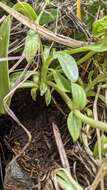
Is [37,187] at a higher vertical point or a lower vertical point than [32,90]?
lower

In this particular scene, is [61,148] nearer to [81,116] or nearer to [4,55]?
[81,116]

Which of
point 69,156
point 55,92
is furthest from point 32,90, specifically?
point 69,156

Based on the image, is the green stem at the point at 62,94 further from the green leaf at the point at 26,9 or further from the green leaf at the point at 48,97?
the green leaf at the point at 26,9

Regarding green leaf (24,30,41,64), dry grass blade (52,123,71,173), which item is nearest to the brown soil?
dry grass blade (52,123,71,173)

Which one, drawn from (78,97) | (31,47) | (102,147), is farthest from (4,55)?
(102,147)

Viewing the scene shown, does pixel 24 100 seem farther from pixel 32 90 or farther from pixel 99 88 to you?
pixel 99 88

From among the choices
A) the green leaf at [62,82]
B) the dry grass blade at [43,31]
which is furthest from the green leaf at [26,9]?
the green leaf at [62,82]

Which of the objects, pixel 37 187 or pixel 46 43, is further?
pixel 46 43

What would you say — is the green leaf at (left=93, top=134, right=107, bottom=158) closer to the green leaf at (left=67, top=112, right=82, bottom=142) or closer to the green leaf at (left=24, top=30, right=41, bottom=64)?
the green leaf at (left=67, top=112, right=82, bottom=142)
